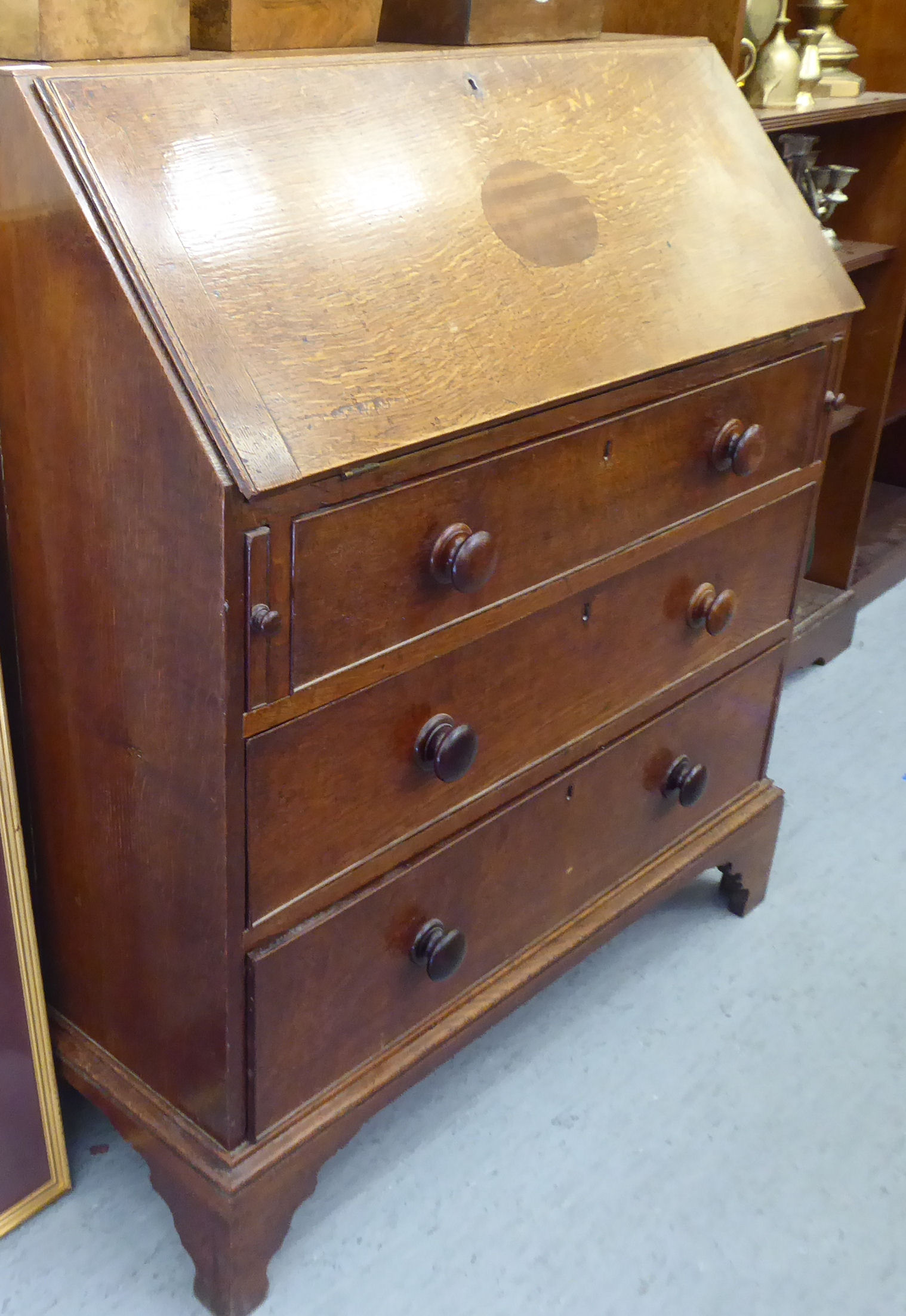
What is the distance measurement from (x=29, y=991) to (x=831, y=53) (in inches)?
84.8

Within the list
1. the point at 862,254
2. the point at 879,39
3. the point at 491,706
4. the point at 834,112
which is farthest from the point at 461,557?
the point at 879,39

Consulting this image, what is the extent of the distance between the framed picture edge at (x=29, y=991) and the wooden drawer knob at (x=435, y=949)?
42 centimetres

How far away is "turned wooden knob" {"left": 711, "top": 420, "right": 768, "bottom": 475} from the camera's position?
1.55 m

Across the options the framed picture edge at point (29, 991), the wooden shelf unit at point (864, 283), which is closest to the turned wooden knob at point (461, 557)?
the framed picture edge at point (29, 991)

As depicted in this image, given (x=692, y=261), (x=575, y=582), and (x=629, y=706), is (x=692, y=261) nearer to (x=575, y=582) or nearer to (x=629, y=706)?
(x=575, y=582)

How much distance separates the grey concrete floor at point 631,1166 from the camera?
4.81 feet

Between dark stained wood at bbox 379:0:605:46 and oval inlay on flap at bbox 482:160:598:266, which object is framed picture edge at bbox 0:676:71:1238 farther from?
dark stained wood at bbox 379:0:605:46

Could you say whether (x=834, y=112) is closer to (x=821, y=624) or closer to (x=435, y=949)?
(x=821, y=624)

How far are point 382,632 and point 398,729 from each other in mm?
132

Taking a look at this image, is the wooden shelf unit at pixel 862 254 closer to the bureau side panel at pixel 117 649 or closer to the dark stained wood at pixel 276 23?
the dark stained wood at pixel 276 23

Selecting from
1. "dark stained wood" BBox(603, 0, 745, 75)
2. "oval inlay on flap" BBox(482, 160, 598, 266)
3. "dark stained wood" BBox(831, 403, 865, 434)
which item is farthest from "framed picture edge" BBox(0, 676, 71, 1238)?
"dark stained wood" BBox(831, 403, 865, 434)

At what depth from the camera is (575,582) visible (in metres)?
1.43

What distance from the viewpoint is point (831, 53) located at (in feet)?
7.95

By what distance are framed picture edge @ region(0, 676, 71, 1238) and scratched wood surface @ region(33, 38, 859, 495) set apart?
0.47 m
